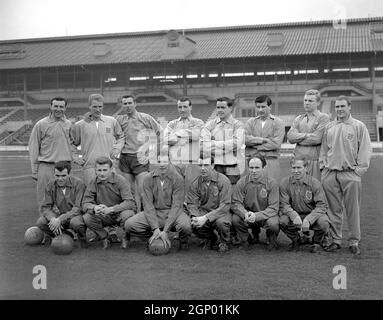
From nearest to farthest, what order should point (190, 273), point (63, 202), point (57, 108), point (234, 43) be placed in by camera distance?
point (190, 273) → point (63, 202) → point (57, 108) → point (234, 43)

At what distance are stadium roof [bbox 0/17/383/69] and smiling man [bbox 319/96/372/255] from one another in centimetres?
2069

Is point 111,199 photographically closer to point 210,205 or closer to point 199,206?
point 199,206

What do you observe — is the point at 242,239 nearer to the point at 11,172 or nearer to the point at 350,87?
the point at 11,172

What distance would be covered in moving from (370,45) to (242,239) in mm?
28402

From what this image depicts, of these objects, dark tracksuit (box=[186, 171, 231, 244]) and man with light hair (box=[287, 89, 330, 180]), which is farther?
man with light hair (box=[287, 89, 330, 180])

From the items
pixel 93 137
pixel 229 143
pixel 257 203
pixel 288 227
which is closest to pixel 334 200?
pixel 288 227

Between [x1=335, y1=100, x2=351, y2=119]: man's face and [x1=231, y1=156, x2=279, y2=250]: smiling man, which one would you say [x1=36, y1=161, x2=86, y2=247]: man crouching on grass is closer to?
[x1=231, y1=156, x2=279, y2=250]: smiling man

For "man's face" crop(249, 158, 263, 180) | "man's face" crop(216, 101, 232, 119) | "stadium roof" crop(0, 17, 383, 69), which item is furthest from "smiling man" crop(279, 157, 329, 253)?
"stadium roof" crop(0, 17, 383, 69)

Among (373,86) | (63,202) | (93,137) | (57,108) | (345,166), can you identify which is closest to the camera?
(345,166)

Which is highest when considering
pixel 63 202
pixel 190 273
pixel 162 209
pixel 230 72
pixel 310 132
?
pixel 230 72

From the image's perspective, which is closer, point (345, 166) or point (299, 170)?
point (345, 166)

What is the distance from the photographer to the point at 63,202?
6.37 m

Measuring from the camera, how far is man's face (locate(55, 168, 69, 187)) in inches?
245

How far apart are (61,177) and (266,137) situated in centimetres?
294
